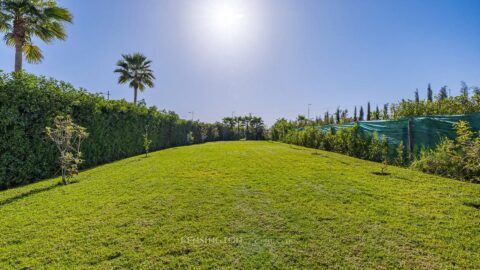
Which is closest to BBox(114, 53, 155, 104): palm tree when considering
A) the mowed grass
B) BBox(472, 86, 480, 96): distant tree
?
the mowed grass

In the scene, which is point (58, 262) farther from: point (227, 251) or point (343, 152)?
point (343, 152)

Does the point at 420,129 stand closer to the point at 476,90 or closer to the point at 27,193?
the point at 476,90

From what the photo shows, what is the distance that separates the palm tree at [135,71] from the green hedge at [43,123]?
8394mm

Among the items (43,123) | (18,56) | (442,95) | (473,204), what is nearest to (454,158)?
(473,204)

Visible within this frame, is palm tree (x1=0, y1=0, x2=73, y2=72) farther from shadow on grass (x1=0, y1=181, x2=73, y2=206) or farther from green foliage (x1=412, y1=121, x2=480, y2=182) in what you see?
green foliage (x1=412, y1=121, x2=480, y2=182)

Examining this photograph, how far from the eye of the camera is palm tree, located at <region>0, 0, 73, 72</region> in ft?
24.3

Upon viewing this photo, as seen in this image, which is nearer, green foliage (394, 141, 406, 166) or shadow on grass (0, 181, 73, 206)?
shadow on grass (0, 181, 73, 206)

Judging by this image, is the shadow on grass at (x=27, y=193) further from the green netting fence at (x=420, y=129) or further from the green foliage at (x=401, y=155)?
the green netting fence at (x=420, y=129)

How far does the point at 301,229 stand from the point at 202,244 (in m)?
1.24

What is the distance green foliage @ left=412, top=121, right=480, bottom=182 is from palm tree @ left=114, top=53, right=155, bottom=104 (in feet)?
60.3

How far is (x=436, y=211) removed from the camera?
332cm

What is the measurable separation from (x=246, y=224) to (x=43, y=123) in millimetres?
6506

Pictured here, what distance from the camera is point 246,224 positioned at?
9.87ft

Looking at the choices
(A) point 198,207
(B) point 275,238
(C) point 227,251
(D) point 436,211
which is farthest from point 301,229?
(D) point 436,211
